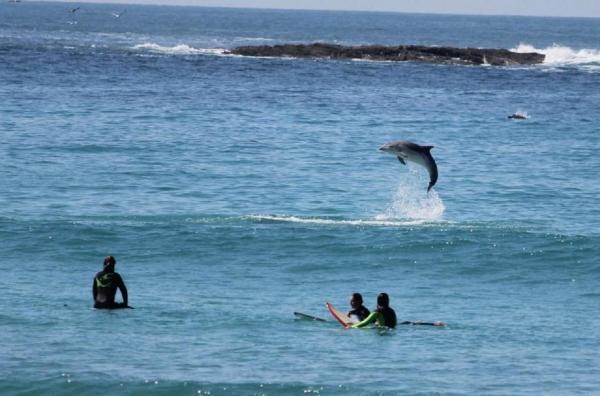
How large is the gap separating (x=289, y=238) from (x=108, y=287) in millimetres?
9636

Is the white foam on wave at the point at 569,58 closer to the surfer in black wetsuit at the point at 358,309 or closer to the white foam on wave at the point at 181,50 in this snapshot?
the white foam on wave at the point at 181,50

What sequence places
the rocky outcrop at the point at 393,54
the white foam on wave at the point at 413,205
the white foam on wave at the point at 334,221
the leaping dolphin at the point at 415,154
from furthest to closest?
the rocky outcrop at the point at 393,54 < the white foam on wave at the point at 413,205 < the white foam on wave at the point at 334,221 < the leaping dolphin at the point at 415,154

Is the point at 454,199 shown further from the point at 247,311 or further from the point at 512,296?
the point at 247,311

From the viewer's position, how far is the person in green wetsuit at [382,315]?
23172 millimetres

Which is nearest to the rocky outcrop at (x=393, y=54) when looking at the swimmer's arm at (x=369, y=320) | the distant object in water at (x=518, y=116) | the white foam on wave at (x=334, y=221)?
the distant object in water at (x=518, y=116)

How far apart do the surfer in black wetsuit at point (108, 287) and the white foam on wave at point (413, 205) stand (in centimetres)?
1417

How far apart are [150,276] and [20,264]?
3.06 m

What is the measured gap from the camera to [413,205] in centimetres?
4072

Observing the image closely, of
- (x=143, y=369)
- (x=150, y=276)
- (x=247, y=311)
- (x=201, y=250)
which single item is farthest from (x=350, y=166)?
(x=143, y=369)

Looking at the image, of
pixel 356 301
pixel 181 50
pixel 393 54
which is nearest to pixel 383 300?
pixel 356 301

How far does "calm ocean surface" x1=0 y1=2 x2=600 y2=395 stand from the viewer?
20984 millimetres

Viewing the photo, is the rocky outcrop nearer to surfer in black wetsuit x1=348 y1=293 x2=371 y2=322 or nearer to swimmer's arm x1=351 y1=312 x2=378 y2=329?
surfer in black wetsuit x1=348 y1=293 x2=371 y2=322

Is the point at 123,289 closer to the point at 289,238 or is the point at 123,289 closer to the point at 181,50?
the point at 289,238

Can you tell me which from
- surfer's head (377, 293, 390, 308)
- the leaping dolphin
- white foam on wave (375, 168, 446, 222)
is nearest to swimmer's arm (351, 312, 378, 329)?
surfer's head (377, 293, 390, 308)
